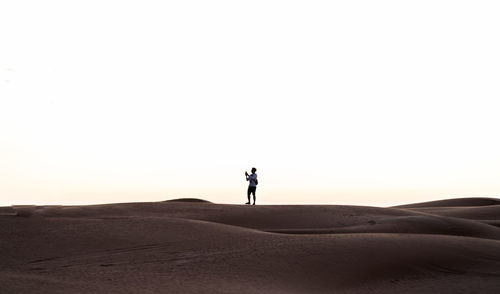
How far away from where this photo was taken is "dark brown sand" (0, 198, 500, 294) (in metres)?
4.82

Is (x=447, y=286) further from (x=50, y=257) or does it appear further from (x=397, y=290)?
(x=50, y=257)

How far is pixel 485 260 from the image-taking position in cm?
643

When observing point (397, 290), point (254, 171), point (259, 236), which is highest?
point (254, 171)

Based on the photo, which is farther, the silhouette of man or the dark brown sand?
the silhouette of man

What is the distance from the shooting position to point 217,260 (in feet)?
18.4

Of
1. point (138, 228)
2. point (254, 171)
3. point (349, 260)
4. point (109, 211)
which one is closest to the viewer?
point (349, 260)

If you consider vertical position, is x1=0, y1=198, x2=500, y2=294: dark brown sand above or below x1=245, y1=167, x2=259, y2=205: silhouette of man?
below

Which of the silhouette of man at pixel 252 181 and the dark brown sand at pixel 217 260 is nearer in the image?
the dark brown sand at pixel 217 260

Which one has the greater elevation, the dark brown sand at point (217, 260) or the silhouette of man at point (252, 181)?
the silhouette of man at point (252, 181)

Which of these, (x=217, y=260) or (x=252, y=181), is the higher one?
(x=252, y=181)

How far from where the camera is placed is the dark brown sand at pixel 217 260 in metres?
4.82

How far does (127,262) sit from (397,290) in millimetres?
2596

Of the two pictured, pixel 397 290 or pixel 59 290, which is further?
pixel 397 290

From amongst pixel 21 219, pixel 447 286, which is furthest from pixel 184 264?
pixel 21 219
